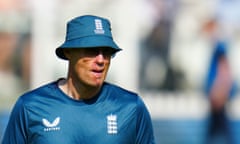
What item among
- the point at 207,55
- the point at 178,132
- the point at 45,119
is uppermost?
the point at 45,119

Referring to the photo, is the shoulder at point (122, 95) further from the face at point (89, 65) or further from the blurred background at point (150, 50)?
the blurred background at point (150, 50)

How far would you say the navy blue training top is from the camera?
5531 millimetres

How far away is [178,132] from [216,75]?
2.83 meters

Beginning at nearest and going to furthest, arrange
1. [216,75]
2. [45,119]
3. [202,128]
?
[45,119] → [216,75] → [202,128]

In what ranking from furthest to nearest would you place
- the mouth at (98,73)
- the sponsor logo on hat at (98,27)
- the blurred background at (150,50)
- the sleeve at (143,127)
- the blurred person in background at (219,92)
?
1. the blurred background at (150,50)
2. the blurred person in background at (219,92)
3. the sleeve at (143,127)
4. the sponsor logo on hat at (98,27)
5. the mouth at (98,73)

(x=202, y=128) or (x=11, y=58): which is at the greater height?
(x=11, y=58)

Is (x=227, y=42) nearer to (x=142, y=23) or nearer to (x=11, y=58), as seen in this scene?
(x=142, y=23)

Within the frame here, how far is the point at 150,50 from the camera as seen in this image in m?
13.8

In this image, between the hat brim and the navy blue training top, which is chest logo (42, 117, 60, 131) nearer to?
the navy blue training top

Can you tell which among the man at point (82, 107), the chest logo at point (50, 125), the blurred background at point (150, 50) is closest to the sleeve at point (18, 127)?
the man at point (82, 107)

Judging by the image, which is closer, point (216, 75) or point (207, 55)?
point (216, 75)

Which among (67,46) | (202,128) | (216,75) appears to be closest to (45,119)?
(67,46)

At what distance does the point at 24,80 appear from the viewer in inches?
537

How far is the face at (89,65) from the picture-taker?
5.45 metres
